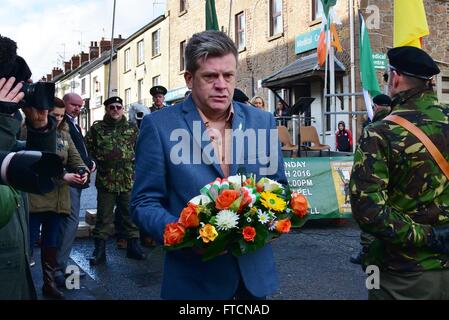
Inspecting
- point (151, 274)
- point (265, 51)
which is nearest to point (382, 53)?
point (265, 51)

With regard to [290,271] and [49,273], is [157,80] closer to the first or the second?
[290,271]

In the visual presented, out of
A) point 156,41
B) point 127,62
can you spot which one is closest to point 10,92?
point 156,41

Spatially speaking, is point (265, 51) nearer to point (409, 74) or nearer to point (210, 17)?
point (210, 17)

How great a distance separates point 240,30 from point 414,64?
70.5 feet

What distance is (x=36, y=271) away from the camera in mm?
6203

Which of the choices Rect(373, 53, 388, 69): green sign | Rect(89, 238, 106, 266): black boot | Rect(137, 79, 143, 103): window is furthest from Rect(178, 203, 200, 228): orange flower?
Rect(137, 79, 143, 103): window

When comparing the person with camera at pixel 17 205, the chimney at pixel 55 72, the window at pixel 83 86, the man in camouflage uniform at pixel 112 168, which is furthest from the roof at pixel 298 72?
the chimney at pixel 55 72

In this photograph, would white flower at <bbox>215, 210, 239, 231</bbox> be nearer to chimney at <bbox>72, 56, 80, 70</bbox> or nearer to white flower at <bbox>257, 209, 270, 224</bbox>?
white flower at <bbox>257, 209, 270, 224</bbox>

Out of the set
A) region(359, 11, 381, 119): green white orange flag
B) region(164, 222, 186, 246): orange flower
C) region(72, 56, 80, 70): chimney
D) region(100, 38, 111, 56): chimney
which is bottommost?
region(164, 222, 186, 246): orange flower

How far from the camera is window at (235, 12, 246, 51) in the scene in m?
23.3

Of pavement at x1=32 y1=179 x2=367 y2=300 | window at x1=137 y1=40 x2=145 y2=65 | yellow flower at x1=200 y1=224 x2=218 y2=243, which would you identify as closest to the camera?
yellow flower at x1=200 y1=224 x2=218 y2=243

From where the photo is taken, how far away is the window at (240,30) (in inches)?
918

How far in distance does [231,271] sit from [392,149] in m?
1.01

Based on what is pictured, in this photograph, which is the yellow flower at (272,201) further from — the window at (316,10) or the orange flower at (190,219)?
the window at (316,10)
